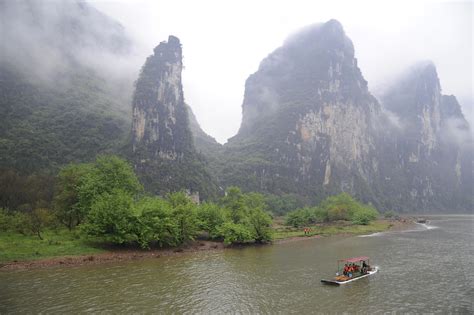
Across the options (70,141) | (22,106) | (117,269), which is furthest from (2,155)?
(117,269)

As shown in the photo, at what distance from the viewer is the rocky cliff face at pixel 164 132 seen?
148m

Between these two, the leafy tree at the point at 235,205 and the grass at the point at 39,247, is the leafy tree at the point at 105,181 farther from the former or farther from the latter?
the leafy tree at the point at 235,205

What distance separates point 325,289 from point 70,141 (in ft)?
466

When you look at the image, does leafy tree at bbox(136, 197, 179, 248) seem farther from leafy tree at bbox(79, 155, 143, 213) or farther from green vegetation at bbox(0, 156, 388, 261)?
leafy tree at bbox(79, 155, 143, 213)

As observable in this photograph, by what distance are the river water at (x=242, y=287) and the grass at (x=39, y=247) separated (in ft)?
15.9

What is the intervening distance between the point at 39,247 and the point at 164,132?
119 metres

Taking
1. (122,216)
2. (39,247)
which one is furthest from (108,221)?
(39,247)

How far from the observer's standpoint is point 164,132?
16400cm

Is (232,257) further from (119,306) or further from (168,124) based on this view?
(168,124)

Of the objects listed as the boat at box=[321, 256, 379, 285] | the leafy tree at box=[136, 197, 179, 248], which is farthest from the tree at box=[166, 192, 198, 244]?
the boat at box=[321, 256, 379, 285]

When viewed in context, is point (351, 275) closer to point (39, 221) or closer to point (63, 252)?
point (63, 252)

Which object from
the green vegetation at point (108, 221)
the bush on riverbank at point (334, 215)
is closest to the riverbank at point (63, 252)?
the green vegetation at point (108, 221)

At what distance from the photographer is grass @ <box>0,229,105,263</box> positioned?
145 feet

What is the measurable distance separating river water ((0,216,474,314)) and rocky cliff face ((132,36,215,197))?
97367 millimetres
